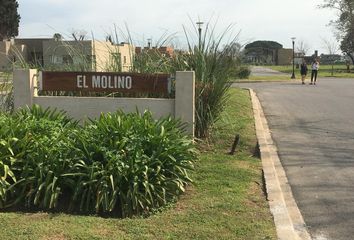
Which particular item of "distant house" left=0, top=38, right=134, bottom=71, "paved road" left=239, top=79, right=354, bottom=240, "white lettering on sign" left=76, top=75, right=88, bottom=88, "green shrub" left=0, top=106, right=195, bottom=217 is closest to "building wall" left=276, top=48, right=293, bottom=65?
"paved road" left=239, top=79, right=354, bottom=240

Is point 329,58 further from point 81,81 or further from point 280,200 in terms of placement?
point 280,200

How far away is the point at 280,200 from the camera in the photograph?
5625 mm

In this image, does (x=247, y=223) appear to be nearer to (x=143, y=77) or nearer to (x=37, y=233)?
(x=37, y=233)

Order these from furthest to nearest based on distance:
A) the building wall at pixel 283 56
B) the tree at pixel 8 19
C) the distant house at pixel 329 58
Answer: the distant house at pixel 329 58 → the building wall at pixel 283 56 → the tree at pixel 8 19

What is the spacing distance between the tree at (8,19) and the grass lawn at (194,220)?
197ft

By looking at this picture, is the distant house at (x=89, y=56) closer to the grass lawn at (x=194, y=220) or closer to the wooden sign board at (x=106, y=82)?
the wooden sign board at (x=106, y=82)

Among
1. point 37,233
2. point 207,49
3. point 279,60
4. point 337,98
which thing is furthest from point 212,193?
point 279,60

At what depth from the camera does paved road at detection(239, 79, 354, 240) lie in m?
5.28

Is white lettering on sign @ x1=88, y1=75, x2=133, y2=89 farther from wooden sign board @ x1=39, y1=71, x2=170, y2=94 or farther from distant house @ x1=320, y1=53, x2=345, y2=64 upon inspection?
distant house @ x1=320, y1=53, x2=345, y2=64

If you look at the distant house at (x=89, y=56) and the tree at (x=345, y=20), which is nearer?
the distant house at (x=89, y=56)

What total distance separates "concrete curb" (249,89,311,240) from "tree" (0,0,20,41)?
58584 millimetres

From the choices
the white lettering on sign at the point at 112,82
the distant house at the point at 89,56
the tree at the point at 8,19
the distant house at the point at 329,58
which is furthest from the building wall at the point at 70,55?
the distant house at the point at 329,58

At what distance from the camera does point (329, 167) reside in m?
7.55

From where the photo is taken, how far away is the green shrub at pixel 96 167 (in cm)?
525
